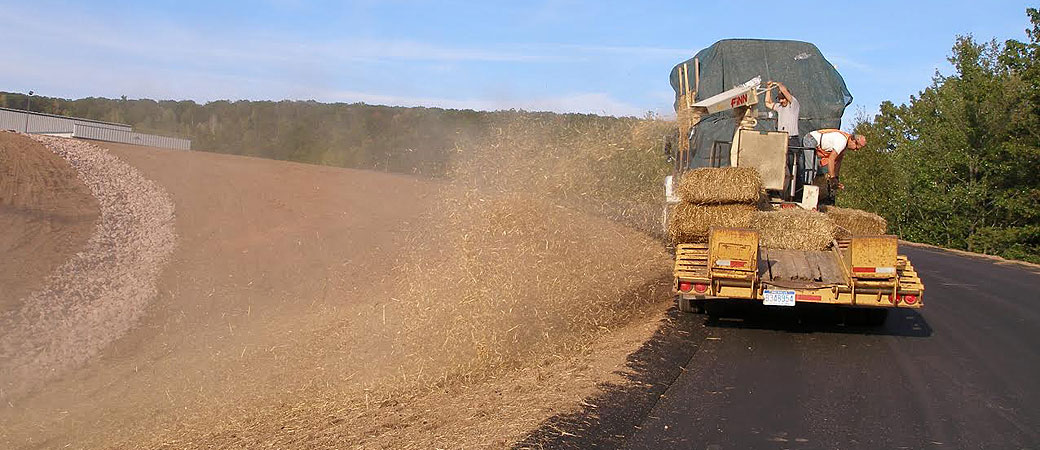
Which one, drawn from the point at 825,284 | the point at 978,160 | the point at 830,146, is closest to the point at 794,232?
the point at 825,284

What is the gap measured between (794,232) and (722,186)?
1120 millimetres

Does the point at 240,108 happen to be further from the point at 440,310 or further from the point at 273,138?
the point at 440,310

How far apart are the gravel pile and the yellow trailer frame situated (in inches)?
394

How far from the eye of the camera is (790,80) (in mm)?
15539

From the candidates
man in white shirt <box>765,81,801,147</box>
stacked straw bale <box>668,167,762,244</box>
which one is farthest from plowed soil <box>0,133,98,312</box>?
man in white shirt <box>765,81,801,147</box>

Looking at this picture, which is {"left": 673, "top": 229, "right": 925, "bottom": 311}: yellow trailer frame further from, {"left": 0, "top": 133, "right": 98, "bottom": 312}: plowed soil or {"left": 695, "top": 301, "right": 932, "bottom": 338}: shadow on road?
{"left": 0, "top": 133, "right": 98, "bottom": 312}: plowed soil

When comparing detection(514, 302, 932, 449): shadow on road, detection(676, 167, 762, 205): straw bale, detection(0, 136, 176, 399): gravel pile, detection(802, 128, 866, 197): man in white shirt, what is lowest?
detection(0, 136, 176, 399): gravel pile

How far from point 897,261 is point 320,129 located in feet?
210

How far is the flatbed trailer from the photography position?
10047 mm

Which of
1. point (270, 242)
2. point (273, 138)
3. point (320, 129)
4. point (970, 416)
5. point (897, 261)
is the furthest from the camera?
point (320, 129)

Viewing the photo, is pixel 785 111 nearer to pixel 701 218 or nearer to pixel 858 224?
pixel 858 224

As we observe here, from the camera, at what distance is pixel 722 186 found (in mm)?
11711

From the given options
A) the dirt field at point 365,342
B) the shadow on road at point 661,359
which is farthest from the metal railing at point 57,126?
the shadow on road at point 661,359

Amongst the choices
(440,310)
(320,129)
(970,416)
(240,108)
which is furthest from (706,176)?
(240,108)
